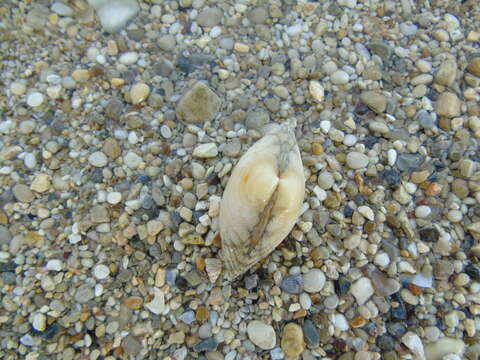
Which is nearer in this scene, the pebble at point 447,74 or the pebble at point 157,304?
the pebble at point 157,304

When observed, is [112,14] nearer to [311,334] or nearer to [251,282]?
[251,282]

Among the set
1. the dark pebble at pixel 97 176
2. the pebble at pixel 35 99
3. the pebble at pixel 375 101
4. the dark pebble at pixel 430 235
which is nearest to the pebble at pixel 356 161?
the pebble at pixel 375 101

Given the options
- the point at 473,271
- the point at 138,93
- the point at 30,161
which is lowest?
the point at 473,271

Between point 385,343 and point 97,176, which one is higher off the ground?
point 97,176

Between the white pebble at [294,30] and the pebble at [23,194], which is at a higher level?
the white pebble at [294,30]

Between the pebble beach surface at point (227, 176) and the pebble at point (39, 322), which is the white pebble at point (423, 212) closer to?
the pebble beach surface at point (227, 176)

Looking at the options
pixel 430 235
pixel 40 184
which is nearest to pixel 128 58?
pixel 40 184

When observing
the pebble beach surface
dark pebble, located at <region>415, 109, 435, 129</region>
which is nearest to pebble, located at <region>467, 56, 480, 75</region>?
the pebble beach surface
